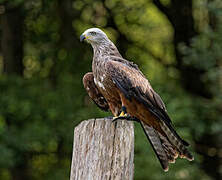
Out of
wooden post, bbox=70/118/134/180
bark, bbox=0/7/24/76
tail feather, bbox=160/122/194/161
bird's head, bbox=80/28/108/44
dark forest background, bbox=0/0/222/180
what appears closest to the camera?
wooden post, bbox=70/118/134/180

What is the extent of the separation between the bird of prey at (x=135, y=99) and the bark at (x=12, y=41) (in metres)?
7.99

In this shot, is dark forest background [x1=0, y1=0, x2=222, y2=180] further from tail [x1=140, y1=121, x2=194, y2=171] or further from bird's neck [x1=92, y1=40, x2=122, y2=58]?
tail [x1=140, y1=121, x2=194, y2=171]

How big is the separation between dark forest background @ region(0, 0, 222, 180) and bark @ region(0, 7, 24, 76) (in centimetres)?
3

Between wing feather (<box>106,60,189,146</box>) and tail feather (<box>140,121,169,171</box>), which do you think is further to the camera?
wing feather (<box>106,60,189,146</box>)

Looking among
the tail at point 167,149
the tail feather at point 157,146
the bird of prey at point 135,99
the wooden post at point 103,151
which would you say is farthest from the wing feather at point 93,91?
the wooden post at point 103,151

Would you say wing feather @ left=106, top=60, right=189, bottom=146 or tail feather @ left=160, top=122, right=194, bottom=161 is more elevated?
wing feather @ left=106, top=60, right=189, bottom=146

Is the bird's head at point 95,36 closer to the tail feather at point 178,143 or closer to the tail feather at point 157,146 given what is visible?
the tail feather at point 157,146

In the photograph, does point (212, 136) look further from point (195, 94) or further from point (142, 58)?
point (142, 58)

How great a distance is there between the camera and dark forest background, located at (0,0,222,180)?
10486 mm

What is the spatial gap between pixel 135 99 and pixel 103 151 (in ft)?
3.87

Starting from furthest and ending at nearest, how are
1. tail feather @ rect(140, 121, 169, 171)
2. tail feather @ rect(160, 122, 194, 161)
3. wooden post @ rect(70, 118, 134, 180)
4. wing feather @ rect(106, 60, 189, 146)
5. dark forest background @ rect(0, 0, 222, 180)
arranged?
dark forest background @ rect(0, 0, 222, 180), wing feather @ rect(106, 60, 189, 146), tail feather @ rect(140, 121, 169, 171), tail feather @ rect(160, 122, 194, 161), wooden post @ rect(70, 118, 134, 180)

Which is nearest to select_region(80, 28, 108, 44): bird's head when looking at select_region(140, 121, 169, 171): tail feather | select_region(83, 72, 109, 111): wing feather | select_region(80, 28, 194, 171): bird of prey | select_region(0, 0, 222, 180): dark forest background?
select_region(80, 28, 194, 171): bird of prey

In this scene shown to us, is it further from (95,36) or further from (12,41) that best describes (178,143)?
(12,41)

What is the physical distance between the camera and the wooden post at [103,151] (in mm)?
3162
